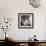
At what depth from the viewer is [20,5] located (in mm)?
4734

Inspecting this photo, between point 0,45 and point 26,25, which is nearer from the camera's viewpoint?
point 0,45

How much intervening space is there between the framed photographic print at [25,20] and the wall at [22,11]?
0.35 feet

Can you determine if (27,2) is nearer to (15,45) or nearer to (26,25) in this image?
(26,25)

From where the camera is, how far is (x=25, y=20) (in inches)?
187

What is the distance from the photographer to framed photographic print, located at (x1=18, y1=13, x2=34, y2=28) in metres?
4.72

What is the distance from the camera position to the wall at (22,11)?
469 cm

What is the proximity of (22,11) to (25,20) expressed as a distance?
33 cm

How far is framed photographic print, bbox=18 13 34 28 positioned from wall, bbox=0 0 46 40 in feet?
0.35

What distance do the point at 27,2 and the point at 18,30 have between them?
103cm

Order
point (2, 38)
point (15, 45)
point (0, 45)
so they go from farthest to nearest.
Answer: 1. point (2, 38)
2. point (0, 45)
3. point (15, 45)

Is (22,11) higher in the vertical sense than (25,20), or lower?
higher

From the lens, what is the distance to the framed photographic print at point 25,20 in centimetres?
472

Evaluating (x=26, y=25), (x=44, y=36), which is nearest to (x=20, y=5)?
(x=26, y=25)

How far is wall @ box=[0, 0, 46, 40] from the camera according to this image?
185 inches
